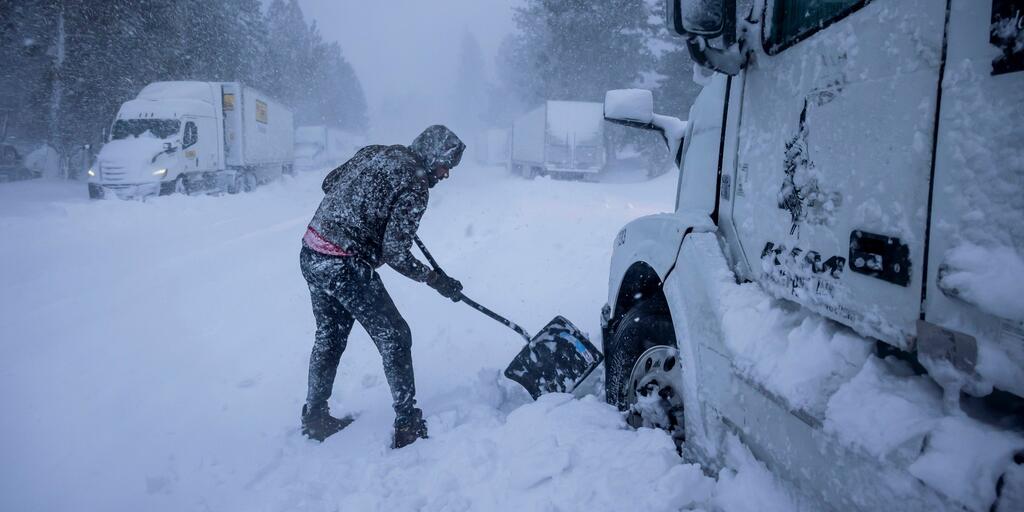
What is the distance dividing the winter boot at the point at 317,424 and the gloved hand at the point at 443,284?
3.76 ft

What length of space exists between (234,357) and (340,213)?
99.5 inches

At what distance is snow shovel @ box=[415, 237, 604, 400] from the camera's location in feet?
11.4

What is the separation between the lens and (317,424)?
346 centimetres

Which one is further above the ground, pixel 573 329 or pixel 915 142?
pixel 915 142

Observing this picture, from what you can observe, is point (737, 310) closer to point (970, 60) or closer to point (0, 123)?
point (970, 60)

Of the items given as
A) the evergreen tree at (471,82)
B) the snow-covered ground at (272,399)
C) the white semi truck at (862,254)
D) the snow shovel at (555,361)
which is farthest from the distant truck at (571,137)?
the evergreen tree at (471,82)

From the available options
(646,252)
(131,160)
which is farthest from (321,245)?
(131,160)

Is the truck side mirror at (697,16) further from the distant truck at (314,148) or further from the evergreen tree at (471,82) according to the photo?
the evergreen tree at (471,82)

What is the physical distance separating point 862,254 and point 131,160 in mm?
16855

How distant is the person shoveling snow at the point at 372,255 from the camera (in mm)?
3133

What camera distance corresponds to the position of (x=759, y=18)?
2016mm

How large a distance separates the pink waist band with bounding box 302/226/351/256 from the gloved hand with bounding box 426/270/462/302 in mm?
554

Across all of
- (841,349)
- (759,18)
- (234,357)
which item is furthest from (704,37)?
(234,357)

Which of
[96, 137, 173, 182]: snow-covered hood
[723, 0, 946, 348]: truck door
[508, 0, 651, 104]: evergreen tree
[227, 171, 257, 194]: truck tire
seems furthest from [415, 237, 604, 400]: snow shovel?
[508, 0, 651, 104]: evergreen tree
